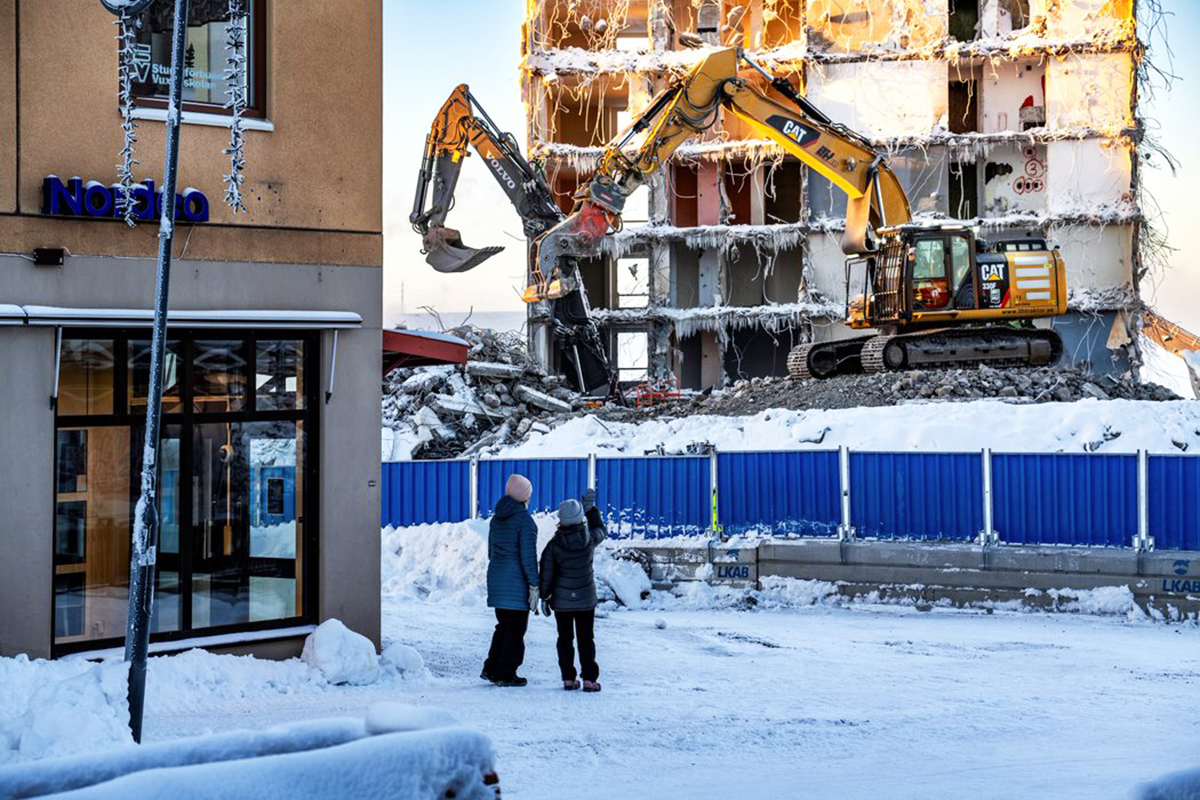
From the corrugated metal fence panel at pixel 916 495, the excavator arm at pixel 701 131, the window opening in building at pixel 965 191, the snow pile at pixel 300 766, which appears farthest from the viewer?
the window opening in building at pixel 965 191

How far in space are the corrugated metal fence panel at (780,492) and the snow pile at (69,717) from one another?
12.2 metres

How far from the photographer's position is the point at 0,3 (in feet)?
40.0

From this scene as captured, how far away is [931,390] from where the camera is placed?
29.1 metres

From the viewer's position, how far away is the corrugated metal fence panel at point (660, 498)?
71.9 ft

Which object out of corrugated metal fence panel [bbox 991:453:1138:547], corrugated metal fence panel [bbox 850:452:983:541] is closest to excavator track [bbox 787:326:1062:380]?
corrugated metal fence panel [bbox 850:452:983:541]

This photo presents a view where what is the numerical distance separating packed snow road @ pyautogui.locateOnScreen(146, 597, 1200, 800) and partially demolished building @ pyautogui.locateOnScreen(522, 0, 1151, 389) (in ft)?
96.6

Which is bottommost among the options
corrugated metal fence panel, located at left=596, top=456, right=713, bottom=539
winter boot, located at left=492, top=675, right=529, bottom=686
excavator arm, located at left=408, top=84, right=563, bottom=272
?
winter boot, located at left=492, top=675, right=529, bottom=686

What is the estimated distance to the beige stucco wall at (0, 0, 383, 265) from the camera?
12.4m

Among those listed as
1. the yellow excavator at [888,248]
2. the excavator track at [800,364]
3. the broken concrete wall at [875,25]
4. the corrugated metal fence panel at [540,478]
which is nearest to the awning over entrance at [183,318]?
the corrugated metal fence panel at [540,478]

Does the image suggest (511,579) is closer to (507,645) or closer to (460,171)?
(507,645)

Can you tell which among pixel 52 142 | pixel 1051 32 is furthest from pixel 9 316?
pixel 1051 32

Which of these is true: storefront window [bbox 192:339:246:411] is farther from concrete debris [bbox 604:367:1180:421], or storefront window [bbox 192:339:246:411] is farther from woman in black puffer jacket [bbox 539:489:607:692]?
concrete debris [bbox 604:367:1180:421]

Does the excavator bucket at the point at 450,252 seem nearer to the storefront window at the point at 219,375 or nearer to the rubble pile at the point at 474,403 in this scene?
the rubble pile at the point at 474,403

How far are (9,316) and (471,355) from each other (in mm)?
26852
